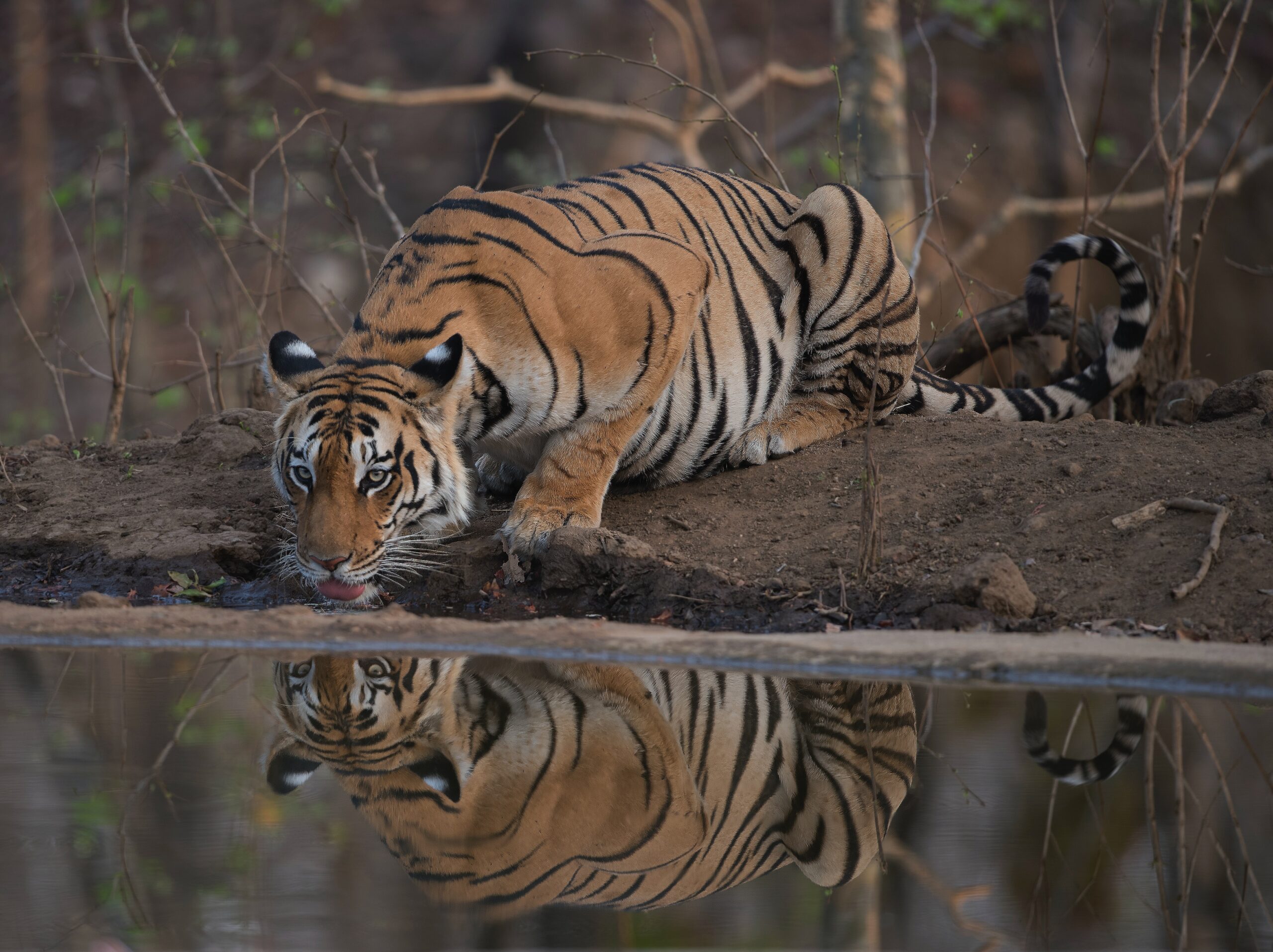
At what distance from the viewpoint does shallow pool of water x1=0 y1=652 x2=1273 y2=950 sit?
2234mm

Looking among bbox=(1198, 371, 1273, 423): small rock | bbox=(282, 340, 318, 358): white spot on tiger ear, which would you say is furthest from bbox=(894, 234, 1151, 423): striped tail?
bbox=(282, 340, 318, 358): white spot on tiger ear

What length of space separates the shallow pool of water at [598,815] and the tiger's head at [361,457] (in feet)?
2.45

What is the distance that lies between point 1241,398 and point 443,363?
346 centimetres

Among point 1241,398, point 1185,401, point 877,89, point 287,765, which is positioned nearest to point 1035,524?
point 1241,398

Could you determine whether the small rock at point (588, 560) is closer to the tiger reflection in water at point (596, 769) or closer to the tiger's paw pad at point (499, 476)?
the tiger reflection in water at point (596, 769)

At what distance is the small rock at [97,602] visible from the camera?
4.41 m

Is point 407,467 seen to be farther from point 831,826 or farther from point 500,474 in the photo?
point 831,826

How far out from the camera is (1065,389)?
683 cm

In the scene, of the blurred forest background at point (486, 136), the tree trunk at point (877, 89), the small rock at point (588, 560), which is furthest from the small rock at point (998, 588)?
the blurred forest background at point (486, 136)

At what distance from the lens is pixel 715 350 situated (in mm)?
5871

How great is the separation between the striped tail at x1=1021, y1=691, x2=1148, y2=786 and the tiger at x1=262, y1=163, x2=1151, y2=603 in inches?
68.1

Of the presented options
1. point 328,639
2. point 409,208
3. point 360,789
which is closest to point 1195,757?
point 360,789

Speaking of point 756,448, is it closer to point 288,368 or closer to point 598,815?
point 288,368

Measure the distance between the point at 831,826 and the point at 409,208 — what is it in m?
16.0
